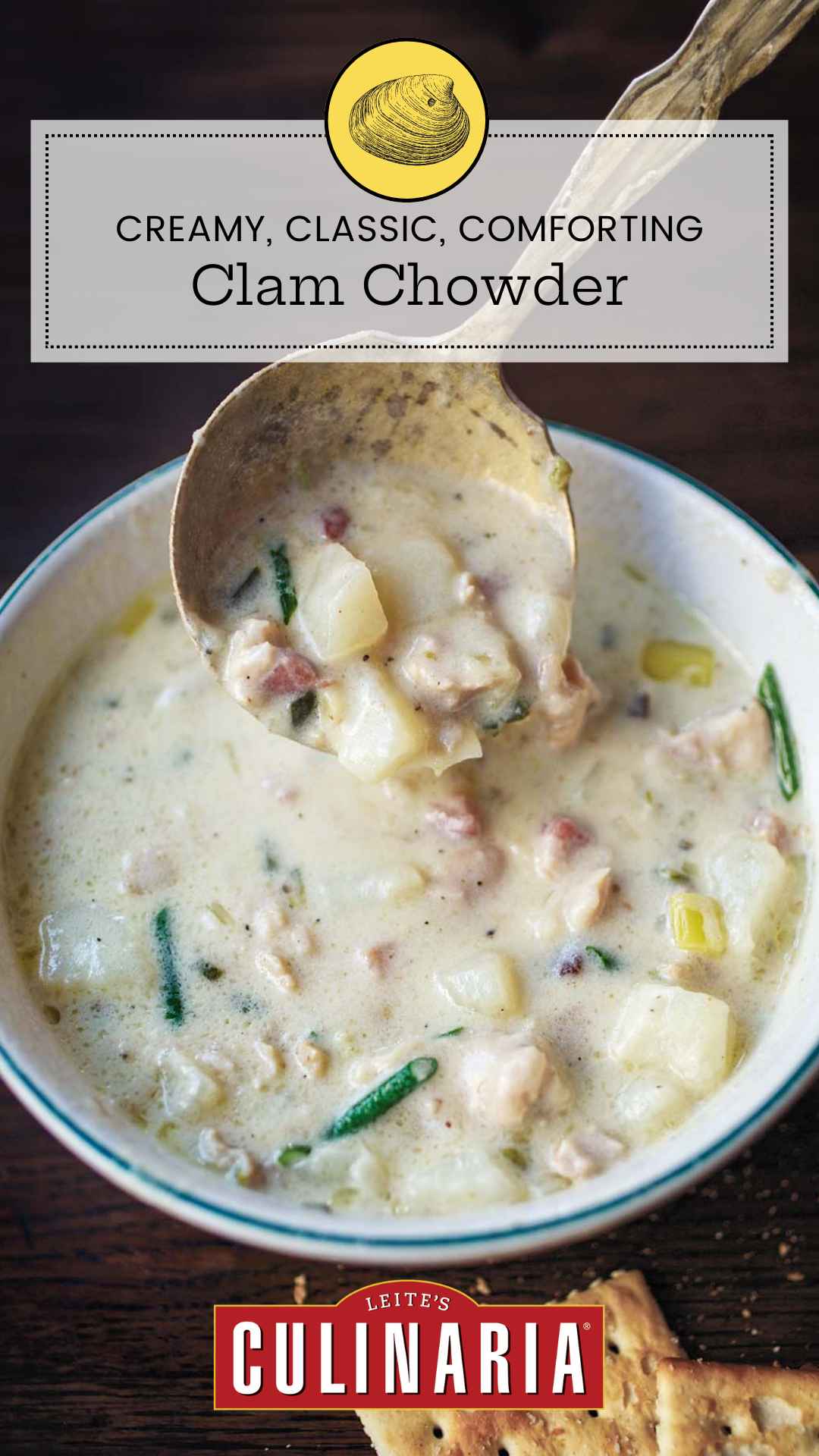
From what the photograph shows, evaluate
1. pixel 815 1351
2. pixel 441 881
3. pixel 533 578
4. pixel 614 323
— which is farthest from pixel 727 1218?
pixel 614 323

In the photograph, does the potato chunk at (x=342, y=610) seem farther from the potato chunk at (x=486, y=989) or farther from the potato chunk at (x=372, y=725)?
the potato chunk at (x=486, y=989)

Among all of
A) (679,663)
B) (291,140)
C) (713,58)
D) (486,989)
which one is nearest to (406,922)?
(486,989)

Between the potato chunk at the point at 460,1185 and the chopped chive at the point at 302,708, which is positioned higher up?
the chopped chive at the point at 302,708

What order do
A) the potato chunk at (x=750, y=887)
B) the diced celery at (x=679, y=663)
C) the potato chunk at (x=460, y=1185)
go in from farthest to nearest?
the diced celery at (x=679, y=663) < the potato chunk at (x=750, y=887) < the potato chunk at (x=460, y=1185)

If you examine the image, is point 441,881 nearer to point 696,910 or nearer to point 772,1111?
point 696,910

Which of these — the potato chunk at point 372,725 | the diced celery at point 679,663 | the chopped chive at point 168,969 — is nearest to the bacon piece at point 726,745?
the diced celery at point 679,663

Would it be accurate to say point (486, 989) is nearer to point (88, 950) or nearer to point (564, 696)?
point (564, 696)
